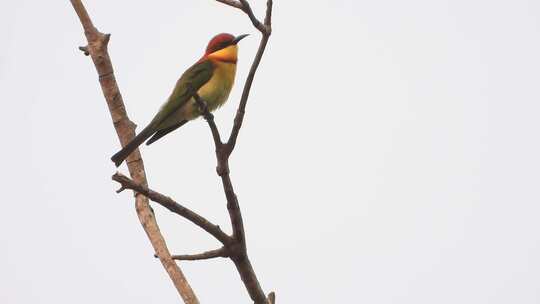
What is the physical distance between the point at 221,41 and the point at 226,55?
0.77 ft

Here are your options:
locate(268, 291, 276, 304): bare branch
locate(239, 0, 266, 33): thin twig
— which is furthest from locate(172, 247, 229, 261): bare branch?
locate(239, 0, 266, 33): thin twig

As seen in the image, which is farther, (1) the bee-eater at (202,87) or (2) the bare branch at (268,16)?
(1) the bee-eater at (202,87)

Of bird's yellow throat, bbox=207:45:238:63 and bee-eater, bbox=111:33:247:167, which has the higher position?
bird's yellow throat, bbox=207:45:238:63

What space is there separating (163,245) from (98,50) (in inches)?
55.2

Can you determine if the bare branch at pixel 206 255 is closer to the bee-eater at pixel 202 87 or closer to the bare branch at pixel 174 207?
the bare branch at pixel 174 207

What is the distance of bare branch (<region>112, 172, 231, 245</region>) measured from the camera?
112 inches

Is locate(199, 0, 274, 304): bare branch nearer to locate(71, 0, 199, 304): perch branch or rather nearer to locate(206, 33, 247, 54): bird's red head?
locate(71, 0, 199, 304): perch branch

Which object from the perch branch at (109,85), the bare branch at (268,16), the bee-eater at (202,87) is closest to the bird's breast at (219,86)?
the bee-eater at (202,87)

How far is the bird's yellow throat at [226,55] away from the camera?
5.86 meters

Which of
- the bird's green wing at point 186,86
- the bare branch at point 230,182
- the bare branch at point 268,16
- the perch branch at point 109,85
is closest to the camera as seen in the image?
the bare branch at point 230,182

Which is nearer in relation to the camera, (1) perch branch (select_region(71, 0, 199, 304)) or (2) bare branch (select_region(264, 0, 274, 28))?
(2) bare branch (select_region(264, 0, 274, 28))

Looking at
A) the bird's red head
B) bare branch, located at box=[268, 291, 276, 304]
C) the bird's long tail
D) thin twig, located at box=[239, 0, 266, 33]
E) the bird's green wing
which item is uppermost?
the bird's red head

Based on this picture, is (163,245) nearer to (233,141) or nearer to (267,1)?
(233,141)

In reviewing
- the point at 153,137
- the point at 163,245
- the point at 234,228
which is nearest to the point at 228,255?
the point at 234,228
